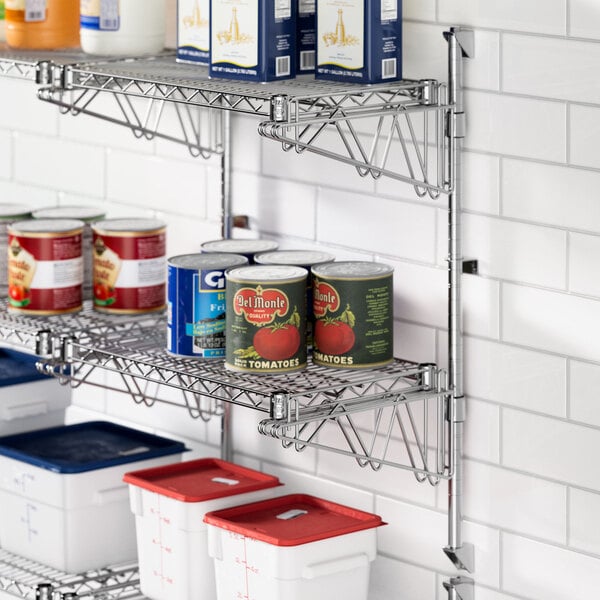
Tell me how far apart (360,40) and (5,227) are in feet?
2.57

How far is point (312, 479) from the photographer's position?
2.17 m

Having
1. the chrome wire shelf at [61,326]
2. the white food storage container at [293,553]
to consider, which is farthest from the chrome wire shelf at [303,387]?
the white food storage container at [293,553]

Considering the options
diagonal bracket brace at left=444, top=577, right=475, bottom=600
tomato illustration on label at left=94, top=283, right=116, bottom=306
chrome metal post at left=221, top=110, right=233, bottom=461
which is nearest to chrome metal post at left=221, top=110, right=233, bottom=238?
chrome metal post at left=221, top=110, right=233, bottom=461

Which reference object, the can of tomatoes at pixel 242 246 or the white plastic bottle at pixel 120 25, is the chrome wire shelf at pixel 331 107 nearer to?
the white plastic bottle at pixel 120 25

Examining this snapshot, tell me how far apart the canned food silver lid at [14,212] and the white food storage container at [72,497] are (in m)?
0.37

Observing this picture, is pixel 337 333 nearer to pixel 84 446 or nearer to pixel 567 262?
pixel 567 262

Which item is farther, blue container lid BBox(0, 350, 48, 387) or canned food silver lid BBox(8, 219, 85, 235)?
blue container lid BBox(0, 350, 48, 387)

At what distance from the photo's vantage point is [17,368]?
8.25 feet

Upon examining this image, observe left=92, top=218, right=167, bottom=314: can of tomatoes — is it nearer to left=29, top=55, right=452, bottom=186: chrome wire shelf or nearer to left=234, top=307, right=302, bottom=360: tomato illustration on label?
left=29, top=55, right=452, bottom=186: chrome wire shelf

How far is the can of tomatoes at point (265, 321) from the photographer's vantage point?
5.98 feet

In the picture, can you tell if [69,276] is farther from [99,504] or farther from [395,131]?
[395,131]

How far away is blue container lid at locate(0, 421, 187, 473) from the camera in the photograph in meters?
2.22

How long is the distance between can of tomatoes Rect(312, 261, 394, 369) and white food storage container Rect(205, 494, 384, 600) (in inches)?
9.3

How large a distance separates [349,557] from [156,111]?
0.86 metres
